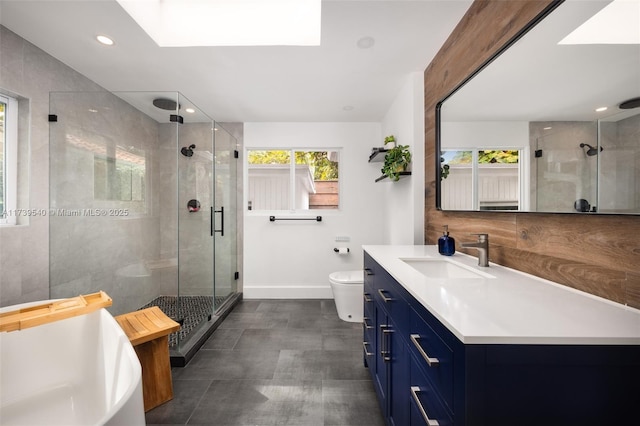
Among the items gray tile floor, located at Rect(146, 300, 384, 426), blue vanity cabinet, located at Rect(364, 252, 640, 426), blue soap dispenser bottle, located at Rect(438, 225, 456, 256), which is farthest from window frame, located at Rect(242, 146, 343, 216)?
blue vanity cabinet, located at Rect(364, 252, 640, 426)

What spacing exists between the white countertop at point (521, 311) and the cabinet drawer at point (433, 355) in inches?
3.1

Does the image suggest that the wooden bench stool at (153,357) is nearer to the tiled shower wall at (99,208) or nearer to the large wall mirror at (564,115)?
the tiled shower wall at (99,208)

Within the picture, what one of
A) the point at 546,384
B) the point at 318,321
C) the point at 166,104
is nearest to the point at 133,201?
the point at 166,104

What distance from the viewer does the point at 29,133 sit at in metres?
1.86

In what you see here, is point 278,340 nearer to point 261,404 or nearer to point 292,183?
point 261,404

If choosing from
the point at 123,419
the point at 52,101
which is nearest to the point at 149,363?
the point at 123,419

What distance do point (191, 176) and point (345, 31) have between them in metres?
1.92

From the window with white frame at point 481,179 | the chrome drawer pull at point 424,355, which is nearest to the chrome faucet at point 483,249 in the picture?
the window with white frame at point 481,179

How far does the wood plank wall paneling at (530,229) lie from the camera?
826 mm

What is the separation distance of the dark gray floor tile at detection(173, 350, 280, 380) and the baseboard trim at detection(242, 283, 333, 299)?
1.28 meters

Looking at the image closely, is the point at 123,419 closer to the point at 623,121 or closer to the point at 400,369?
the point at 400,369

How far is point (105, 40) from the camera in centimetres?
178

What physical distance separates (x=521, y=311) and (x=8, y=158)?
9.93 feet

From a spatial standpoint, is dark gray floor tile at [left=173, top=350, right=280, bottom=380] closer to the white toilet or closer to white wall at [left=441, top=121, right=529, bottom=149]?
the white toilet
